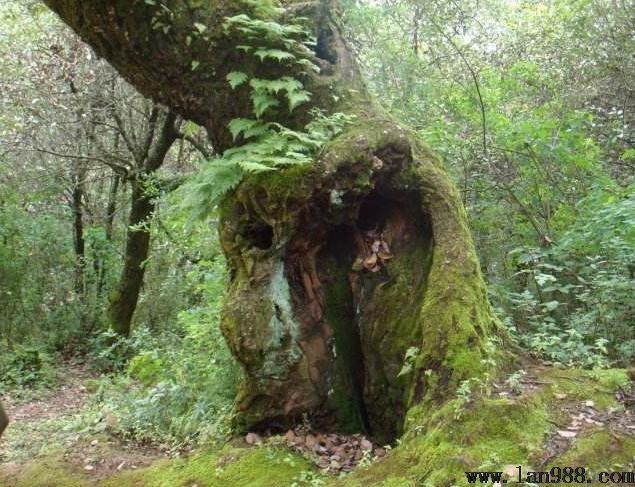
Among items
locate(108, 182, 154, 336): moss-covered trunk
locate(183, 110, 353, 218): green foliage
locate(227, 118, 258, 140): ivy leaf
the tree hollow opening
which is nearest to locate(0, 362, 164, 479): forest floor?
the tree hollow opening

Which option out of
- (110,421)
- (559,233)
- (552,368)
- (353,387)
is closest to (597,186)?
(559,233)

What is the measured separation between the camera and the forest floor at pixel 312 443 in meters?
3.61

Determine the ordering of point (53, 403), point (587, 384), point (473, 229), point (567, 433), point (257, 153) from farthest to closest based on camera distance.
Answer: point (53, 403), point (473, 229), point (257, 153), point (587, 384), point (567, 433)

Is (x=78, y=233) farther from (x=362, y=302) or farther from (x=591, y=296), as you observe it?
(x=591, y=296)

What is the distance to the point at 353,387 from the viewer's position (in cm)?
520

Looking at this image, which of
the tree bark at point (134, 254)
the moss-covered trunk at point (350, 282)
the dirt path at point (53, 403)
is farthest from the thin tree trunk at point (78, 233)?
the moss-covered trunk at point (350, 282)

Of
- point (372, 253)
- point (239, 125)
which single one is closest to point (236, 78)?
point (239, 125)

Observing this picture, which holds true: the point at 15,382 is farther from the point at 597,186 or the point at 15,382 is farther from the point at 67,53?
the point at 597,186

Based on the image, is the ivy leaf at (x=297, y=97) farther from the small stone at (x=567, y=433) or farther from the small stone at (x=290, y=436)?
the small stone at (x=567, y=433)

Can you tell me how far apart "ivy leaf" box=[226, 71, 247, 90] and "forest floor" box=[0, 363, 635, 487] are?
3.03 metres

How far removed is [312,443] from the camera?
4793 millimetres

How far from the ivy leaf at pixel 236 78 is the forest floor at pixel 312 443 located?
3026 millimetres

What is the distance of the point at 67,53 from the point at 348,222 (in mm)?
9232

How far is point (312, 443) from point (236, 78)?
318 centimetres
